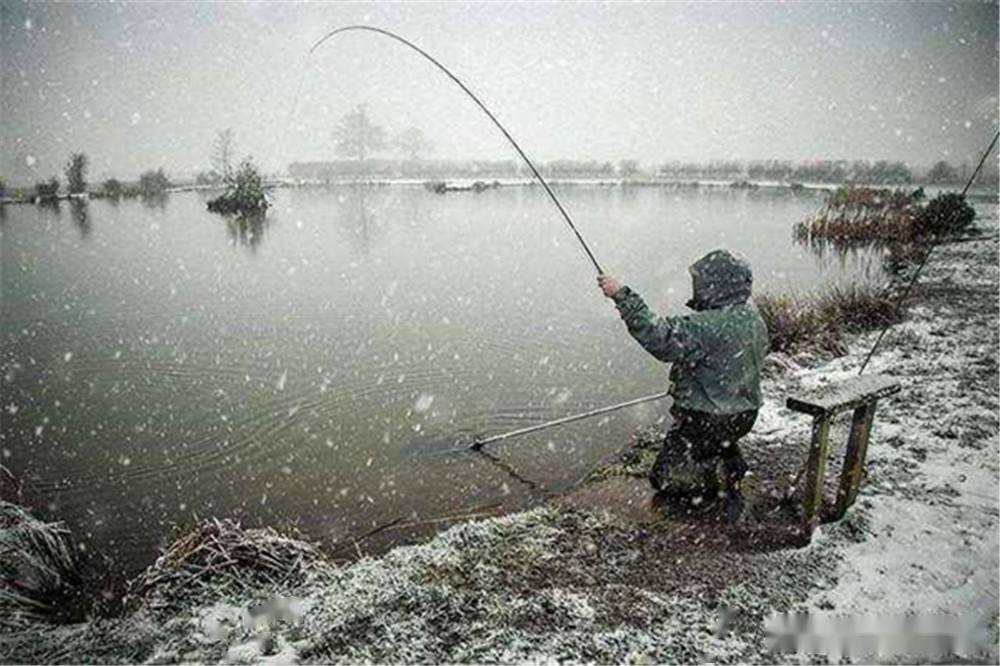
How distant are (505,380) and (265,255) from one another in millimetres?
13907

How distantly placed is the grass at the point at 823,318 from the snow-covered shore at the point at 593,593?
4.35m

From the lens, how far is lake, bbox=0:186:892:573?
6.02m

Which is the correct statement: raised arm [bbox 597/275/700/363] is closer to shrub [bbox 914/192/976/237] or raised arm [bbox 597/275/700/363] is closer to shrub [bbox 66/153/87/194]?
shrub [bbox 914/192/976/237]

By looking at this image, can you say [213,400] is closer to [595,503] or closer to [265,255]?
[595,503]

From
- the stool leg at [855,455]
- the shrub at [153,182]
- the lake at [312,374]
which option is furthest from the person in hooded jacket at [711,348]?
the shrub at [153,182]

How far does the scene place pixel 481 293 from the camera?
14898mm

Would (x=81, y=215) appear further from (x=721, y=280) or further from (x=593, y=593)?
(x=593, y=593)

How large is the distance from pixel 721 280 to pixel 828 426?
1162mm

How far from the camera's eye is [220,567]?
159 inches

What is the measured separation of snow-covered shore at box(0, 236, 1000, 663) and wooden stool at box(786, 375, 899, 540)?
21 cm

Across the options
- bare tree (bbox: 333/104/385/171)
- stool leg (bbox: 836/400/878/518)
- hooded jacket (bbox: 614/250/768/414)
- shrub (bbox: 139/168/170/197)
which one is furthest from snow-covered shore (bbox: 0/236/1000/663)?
bare tree (bbox: 333/104/385/171)

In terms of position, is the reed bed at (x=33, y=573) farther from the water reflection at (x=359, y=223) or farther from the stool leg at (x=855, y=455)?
the water reflection at (x=359, y=223)

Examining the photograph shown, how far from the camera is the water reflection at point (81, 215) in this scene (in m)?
26.4

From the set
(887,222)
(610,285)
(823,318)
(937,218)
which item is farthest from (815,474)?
(887,222)
